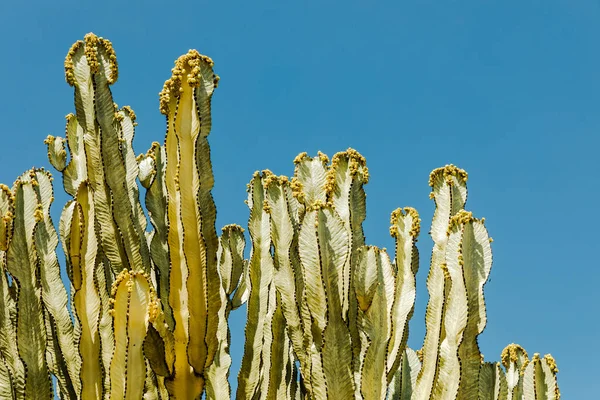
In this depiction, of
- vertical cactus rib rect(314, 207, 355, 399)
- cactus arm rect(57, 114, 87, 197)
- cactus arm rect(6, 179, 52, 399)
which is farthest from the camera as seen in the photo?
cactus arm rect(57, 114, 87, 197)

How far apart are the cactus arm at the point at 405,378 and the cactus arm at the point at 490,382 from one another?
1.41 feet

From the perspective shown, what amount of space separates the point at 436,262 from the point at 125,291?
122cm

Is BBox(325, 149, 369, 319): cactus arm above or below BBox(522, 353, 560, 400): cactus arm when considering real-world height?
above

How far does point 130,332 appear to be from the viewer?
2713 mm

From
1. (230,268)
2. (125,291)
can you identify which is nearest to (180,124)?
(125,291)

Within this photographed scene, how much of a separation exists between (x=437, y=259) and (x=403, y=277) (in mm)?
184

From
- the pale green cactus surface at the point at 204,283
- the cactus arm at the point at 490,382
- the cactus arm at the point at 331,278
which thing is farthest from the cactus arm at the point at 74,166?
the cactus arm at the point at 490,382

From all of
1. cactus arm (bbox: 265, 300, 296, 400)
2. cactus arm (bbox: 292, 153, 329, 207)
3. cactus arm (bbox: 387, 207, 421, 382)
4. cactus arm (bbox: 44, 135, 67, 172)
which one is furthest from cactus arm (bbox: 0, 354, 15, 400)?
cactus arm (bbox: 387, 207, 421, 382)

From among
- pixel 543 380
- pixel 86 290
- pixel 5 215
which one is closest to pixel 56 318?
pixel 86 290

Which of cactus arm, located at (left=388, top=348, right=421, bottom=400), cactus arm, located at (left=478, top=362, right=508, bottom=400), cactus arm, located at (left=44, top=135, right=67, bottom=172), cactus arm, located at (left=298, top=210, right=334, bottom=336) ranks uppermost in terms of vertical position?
cactus arm, located at (left=44, top=135, right=67, bottom=172)

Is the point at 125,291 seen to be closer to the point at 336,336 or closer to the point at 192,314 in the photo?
the point at 192,314

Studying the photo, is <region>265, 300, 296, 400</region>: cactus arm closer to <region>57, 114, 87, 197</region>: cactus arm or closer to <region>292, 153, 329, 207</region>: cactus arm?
<region>292, 153, 329, 207</region>: cactus arm

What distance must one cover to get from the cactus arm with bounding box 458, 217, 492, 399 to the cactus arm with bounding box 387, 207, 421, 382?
0.92 ft

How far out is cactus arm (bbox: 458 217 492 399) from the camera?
2.72 meters
